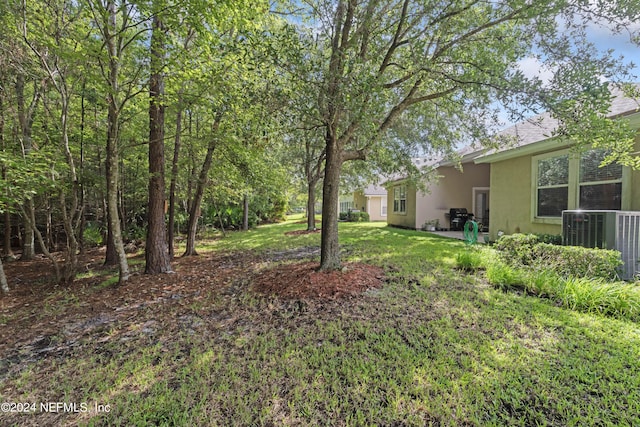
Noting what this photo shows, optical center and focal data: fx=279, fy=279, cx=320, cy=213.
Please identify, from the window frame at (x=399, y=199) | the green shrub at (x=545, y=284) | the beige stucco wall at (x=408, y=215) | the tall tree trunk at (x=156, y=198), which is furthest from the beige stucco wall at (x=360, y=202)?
the green shrub at (x=545, y=284)

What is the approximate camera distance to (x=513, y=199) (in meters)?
8.72

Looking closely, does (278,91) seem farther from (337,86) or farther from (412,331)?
(412,331)

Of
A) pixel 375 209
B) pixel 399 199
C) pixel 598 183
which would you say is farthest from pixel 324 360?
pixel 375 209

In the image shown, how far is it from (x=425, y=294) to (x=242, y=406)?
3.12 meters

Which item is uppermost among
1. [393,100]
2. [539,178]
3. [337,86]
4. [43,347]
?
[393,100]

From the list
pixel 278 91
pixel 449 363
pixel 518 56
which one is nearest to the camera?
pixel 449 363

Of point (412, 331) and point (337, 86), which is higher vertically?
point (337, 86)

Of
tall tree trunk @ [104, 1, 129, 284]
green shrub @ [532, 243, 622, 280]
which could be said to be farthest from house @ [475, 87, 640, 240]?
tall tree trunk @ [104, 1, 129, 284]

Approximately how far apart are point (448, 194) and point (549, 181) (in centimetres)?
608

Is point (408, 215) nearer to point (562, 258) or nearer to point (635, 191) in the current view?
point (635, 191)

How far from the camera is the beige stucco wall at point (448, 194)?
1352 centimetres

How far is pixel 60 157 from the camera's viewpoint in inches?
232

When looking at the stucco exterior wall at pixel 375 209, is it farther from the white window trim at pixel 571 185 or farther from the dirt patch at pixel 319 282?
the dirt patch at pixel 319 282

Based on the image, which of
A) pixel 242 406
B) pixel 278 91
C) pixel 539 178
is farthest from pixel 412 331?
pixel 539 178
